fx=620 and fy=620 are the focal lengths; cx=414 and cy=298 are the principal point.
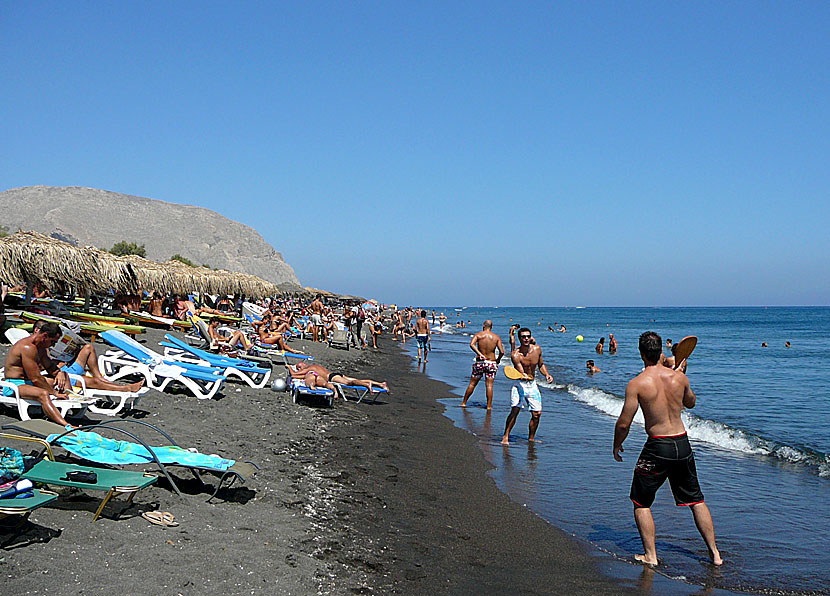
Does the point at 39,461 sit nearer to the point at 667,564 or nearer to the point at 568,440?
the point at 667,564

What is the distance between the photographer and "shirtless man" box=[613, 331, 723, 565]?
167 inches

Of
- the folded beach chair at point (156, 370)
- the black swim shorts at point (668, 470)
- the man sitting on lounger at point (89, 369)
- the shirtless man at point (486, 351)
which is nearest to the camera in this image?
the black swim shorts at point (668, 470)

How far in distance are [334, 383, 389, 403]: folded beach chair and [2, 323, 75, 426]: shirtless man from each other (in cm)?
490

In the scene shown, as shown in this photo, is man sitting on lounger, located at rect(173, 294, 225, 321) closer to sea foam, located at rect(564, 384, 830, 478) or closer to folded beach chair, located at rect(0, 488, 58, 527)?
sea foam, located at rect(564, 384, 830, 478)

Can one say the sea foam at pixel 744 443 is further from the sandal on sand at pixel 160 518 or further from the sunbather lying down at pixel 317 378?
the sandal on sand at pixel 160 518

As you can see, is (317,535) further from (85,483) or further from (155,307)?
(155,307)

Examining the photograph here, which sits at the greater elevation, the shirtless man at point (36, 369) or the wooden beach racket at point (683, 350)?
the wooden beach racket at point (683, 350)

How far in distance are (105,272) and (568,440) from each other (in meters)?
11.3

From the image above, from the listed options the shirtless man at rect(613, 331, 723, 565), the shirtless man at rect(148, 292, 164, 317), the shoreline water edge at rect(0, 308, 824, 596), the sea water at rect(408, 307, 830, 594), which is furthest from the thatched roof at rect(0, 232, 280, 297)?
the shirtless man at rect(613, 331, 723, 565)

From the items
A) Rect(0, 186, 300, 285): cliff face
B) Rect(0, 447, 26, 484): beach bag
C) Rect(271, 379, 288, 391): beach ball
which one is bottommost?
Rect(271, 379, 288, 391): beach ball

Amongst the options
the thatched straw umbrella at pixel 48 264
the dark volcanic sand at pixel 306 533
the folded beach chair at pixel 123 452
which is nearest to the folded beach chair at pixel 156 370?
the dark volcanic sand at pixel 306 533

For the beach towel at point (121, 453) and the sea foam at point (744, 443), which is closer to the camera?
the beach towel at point (121, 453)

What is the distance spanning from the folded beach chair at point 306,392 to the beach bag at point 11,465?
558 cm

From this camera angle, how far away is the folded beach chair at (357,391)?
10.6 metres
